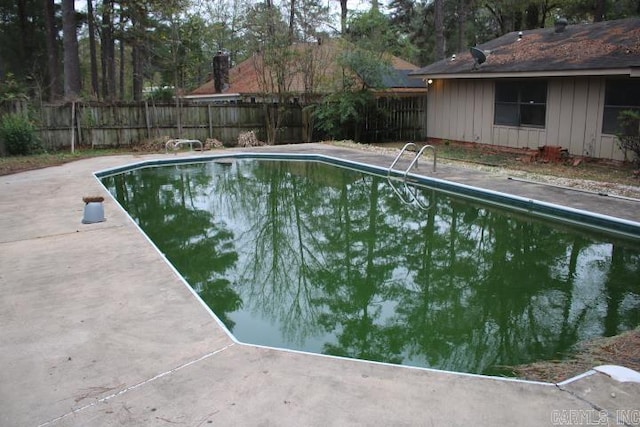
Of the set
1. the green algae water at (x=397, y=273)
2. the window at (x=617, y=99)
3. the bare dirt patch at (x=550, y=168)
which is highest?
the window at (x=617, y=99)

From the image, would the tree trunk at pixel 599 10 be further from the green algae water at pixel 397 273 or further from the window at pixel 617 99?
the green algae water at pixel 397 273

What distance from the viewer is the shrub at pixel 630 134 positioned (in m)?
9.37

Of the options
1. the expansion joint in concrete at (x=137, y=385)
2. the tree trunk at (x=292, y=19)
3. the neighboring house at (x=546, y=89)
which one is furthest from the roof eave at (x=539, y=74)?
the expansion joint in concrete at (x=137, y=385)

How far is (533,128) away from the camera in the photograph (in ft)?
39.4

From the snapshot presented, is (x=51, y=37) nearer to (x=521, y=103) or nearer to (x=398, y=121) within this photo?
(x=398, y=121)

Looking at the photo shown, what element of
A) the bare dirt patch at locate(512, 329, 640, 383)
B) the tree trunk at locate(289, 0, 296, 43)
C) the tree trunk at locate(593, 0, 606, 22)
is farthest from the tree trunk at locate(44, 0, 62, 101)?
the tree trunk at locate(593, 0, 606, 22)

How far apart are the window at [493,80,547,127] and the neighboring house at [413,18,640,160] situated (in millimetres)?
23

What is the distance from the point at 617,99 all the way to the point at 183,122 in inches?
431

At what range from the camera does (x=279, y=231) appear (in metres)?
7.02

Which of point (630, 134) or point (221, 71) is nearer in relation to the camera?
point (630, 134)

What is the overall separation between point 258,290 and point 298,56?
11.5 metres

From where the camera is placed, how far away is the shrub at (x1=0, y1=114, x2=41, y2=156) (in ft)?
38.9

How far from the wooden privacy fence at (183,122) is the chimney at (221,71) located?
4870 millimetres

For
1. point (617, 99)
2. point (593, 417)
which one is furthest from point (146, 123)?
point (593, 417)
